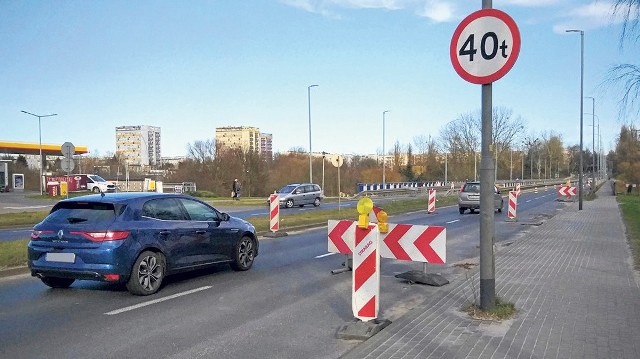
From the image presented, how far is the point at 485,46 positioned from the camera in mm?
6488

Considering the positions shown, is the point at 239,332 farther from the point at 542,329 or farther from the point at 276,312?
the point at 542,329

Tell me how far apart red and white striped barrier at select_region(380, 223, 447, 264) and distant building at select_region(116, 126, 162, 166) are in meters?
129

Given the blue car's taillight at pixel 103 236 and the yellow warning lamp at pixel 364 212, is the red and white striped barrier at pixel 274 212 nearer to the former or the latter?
the blue car's taillight at pixel 103 236

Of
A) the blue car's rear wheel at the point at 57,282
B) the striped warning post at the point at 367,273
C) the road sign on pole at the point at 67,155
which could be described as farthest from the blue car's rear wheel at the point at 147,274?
the road sign on pole at the point at 67,155

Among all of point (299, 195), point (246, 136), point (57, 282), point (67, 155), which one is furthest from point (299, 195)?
point (246, 136)

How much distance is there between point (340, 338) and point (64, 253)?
441cm

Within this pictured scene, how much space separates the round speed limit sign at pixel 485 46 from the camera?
6320 mm

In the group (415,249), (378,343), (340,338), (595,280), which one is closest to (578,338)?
(378,343)

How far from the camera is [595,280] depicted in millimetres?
8953

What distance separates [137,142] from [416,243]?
448ft

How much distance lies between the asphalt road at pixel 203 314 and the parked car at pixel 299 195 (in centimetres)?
2444

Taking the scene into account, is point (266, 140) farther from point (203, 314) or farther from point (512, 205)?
point (203, 314)

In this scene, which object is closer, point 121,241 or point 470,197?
point 121,241

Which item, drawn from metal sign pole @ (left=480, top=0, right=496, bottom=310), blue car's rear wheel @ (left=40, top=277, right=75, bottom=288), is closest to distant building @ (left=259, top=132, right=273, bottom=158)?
blue car's rear wheel @ (left=40, top=277, right=75, bottom=288)
